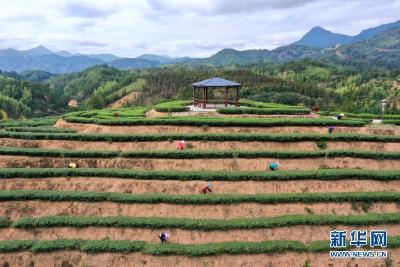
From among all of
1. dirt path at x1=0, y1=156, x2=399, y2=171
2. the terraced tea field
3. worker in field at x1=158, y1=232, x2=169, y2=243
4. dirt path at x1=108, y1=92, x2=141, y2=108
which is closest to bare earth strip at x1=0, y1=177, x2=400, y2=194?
the terraced tea field

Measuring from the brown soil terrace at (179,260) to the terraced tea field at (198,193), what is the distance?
0.06m

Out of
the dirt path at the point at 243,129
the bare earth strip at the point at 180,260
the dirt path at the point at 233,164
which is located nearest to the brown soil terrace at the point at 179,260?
the bare earth strip at the point at 180,260

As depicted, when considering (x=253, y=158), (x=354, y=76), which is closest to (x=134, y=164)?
(x=253, y=158)

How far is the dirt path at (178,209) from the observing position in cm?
2314

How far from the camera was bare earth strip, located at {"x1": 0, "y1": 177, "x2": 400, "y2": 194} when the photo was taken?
25125 millimetres

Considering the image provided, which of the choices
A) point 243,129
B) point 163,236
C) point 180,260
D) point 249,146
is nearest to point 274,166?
point 249,146

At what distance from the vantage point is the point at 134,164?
1115 inches

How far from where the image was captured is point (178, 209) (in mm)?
23375

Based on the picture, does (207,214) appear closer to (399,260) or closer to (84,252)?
(84,252)

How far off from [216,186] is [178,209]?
3553mm

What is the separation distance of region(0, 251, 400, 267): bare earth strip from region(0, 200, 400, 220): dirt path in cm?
347

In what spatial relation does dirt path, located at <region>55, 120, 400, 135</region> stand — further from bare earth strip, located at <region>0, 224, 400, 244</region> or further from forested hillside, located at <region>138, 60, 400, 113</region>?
forested hillside, located at <region>138, 60, 400, 113</region>

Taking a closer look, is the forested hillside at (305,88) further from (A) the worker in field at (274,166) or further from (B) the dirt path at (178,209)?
(B) the dirt path at (178,209)

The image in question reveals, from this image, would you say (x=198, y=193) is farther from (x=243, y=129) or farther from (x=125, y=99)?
(x=125, y=99)
